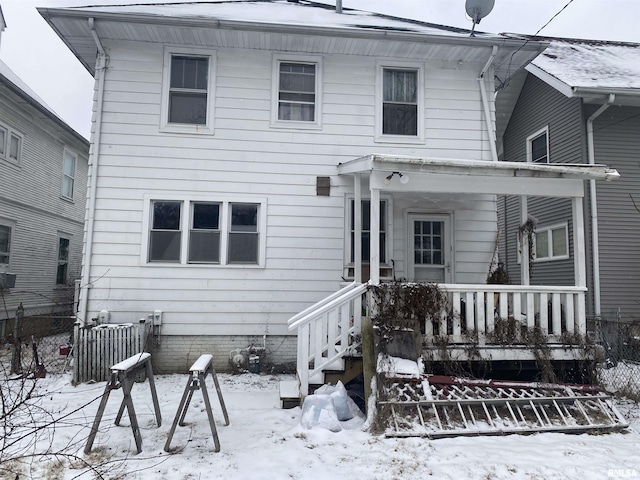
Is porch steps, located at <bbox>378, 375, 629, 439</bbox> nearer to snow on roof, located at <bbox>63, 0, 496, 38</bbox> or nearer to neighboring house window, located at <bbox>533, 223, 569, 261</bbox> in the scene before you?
neighboring house window, located at <bbox>533, 223, 569, 261</bbox>

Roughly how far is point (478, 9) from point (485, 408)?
6994 millimetres

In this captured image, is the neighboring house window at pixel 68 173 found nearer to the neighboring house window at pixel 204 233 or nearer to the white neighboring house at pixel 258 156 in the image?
the white neighboring house at pixel 258 156

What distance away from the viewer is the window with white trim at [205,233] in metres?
7.31

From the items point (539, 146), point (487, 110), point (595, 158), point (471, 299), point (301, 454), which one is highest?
point (539, 146)

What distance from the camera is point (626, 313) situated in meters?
9.00

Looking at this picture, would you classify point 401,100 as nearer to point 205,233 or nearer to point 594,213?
point 205,233

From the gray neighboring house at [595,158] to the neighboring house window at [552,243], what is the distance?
24 mm

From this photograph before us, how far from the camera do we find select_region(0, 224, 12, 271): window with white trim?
1105 centimetres

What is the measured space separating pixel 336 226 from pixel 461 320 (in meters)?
2.75

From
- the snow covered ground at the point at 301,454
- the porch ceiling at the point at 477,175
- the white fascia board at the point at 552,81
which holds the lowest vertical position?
the snow covered ground at the point at 301,454

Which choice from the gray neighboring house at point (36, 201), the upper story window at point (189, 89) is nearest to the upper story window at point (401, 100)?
the upper story window at point (189, 89)

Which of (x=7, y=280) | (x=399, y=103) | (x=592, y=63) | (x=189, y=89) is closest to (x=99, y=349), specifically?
(x=189, y=89)

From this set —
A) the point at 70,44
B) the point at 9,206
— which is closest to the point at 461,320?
the point at 70,44

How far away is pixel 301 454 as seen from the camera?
13.1 feet
